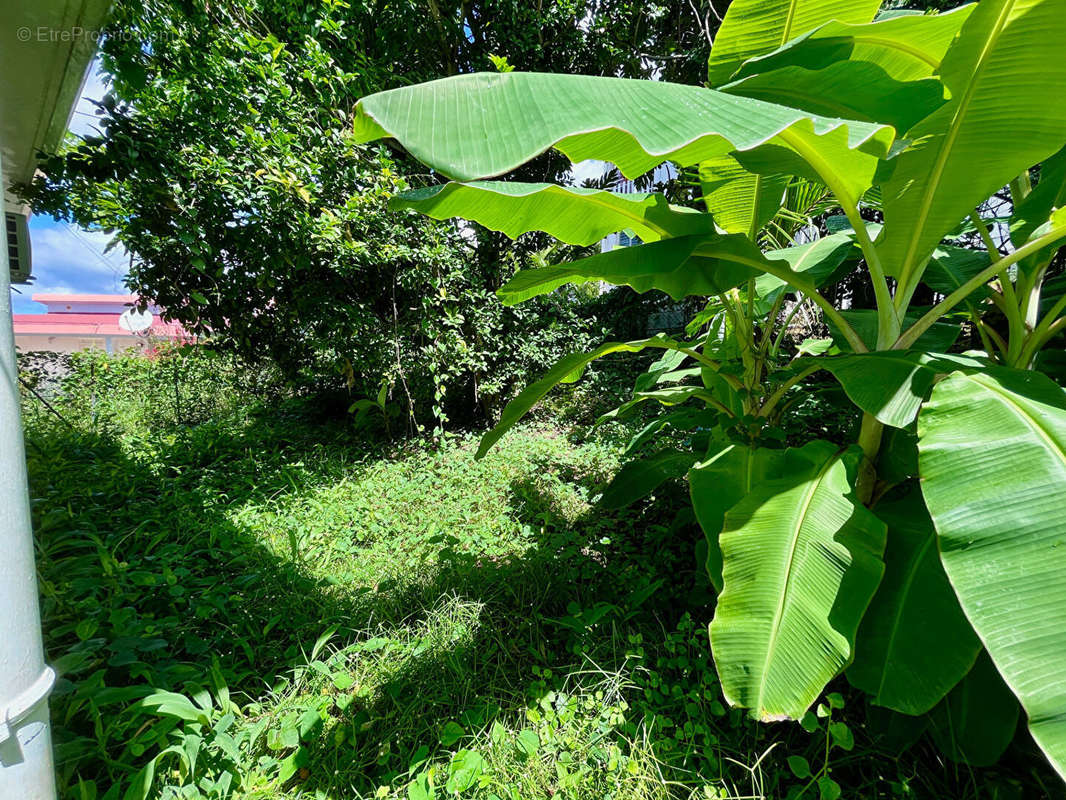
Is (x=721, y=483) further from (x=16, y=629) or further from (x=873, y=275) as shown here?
(x=16, y=629)

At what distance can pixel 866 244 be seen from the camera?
119 cm

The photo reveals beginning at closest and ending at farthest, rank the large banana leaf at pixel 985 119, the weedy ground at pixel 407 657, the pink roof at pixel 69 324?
the large banana leaf at pixel 985 119 < the weedy ground at pixel 407 657 < the pink roof at pixel 69 324

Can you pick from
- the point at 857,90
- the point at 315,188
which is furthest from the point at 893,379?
the point at 315,188

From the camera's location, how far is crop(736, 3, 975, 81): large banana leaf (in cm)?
100

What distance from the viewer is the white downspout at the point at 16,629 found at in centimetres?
74

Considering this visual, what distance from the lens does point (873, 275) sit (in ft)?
3.96

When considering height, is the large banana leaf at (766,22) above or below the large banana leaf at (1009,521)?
above

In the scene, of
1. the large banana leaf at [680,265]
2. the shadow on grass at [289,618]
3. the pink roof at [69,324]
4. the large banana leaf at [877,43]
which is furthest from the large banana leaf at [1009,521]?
the pink roof at [69,324]

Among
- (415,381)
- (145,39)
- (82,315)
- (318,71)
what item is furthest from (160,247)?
(82,315)

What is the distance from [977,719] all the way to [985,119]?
4.87 feet

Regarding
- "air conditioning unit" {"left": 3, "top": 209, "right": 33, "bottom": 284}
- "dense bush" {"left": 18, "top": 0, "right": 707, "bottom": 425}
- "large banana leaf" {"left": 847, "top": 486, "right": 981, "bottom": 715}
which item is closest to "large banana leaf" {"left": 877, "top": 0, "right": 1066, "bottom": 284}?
"large banana leaf" {"left": 847, "top": 486, "right": 981, "bottom": 715}

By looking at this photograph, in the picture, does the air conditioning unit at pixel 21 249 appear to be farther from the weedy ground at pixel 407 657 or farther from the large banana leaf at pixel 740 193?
the large banana leaf at pixel 740 193

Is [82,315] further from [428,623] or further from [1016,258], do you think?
[1016,258]

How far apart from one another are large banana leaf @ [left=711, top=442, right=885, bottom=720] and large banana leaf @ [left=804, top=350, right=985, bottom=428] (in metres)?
0.25
